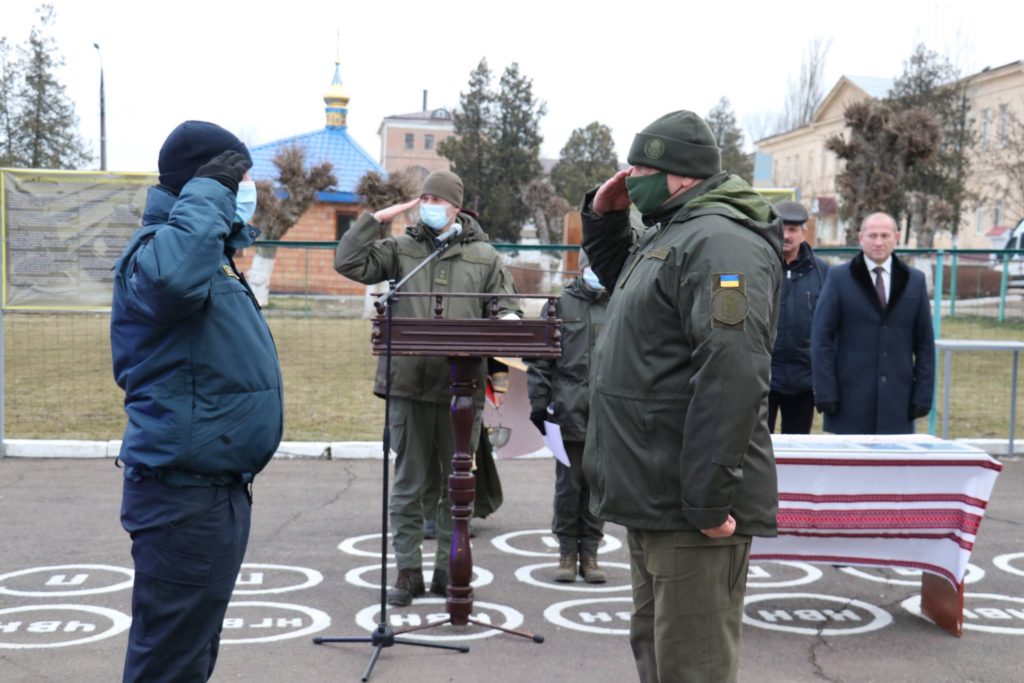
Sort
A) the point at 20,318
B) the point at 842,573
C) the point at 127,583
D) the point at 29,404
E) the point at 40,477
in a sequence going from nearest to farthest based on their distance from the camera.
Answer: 1. the point at 127,583
2. the point at 842,573
3. the point at 40,477
4. the point at 29,404
5. the point at 20,318

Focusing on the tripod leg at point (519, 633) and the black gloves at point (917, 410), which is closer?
the tripod leg at point (519, 633)

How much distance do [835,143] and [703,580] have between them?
97.5 feet

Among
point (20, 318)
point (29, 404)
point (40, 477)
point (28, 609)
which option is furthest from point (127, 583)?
point (20, 318)

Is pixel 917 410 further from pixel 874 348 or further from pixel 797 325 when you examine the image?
pixel 797 325

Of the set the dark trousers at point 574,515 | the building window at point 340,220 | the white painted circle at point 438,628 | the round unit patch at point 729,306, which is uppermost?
the building window at point 340,220

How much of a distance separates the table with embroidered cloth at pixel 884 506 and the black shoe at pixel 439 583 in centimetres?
172

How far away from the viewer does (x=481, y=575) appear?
6395mm

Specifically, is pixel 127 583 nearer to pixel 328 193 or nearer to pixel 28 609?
pixel 28 609

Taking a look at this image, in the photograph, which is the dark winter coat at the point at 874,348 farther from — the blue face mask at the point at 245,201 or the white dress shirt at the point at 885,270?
the blue face mask at the point at 245,201

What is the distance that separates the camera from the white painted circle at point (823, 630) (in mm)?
5453

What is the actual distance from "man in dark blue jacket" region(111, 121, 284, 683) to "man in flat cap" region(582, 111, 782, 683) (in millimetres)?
1147

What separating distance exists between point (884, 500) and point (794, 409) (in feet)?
6.91

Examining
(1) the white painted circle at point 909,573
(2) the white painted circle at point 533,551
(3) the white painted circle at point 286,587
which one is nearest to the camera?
(3) the white painted circle at point 286,587

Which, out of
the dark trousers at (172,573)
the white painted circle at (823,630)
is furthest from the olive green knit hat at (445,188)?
the dark trousers at (172,573)
